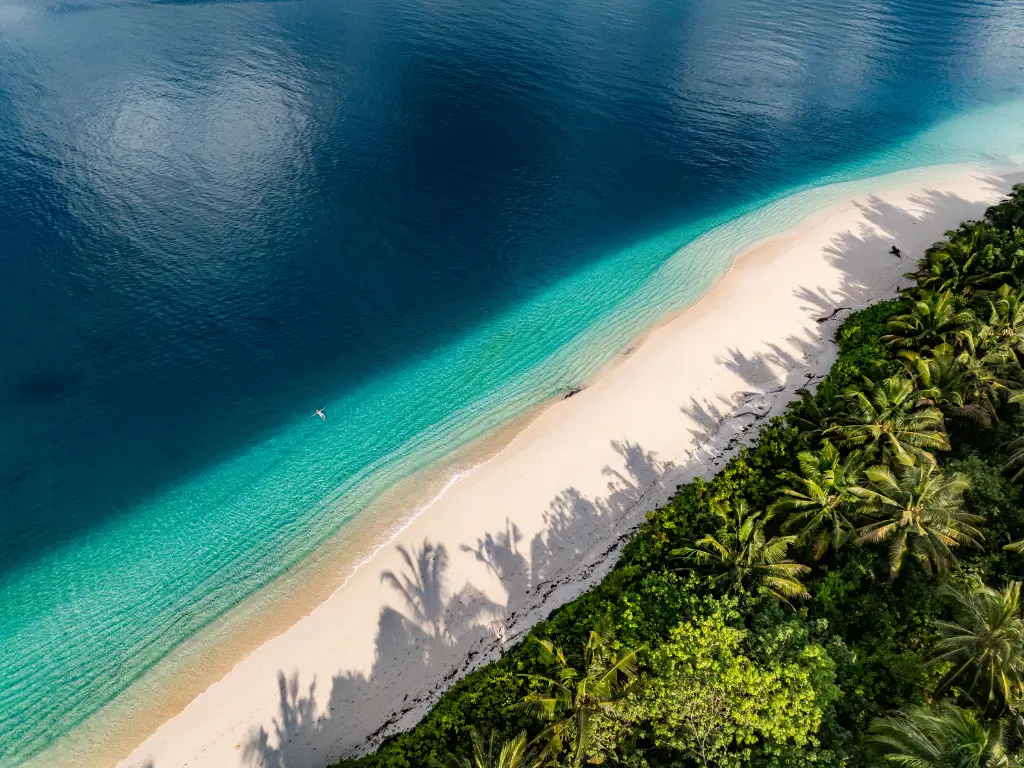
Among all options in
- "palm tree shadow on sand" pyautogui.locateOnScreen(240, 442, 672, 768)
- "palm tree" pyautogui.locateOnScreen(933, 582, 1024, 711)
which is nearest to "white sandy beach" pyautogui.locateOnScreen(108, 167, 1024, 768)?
"palm tree shadow on sand" pyautogui.locateOnScreen(240, 442, 672, 768)

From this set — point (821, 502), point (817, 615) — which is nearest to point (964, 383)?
point (821, 502)

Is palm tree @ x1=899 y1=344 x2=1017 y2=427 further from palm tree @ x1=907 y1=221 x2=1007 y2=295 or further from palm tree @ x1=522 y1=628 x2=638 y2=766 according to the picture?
palm tree @ x1=522 y1=628 x2=638 y2=766

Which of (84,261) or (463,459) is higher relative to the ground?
(84,261)

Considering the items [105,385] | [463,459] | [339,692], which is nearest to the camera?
[339,692]

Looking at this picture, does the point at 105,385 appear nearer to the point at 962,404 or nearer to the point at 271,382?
the point at 271,382

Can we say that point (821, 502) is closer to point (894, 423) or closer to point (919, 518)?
point (919, 518)

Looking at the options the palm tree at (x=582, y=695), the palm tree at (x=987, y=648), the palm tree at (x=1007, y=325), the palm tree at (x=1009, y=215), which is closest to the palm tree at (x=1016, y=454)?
the palm tree at (x=1007, y=325)

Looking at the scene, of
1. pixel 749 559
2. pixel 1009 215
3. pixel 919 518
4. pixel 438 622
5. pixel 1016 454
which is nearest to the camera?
pixel 919 518

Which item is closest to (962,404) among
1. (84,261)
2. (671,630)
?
(671,630)
